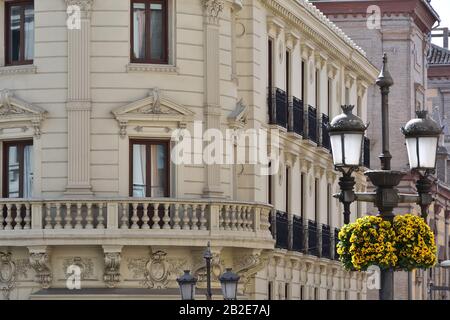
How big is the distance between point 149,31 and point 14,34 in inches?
126

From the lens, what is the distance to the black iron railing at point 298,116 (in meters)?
56.3

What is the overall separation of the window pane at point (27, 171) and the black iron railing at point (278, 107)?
27.5 feet

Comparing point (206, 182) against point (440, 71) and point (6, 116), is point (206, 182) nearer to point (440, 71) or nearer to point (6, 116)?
→ point (6, 116)

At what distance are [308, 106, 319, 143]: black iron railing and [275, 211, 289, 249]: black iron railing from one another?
428 cm

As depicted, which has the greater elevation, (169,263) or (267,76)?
(267,76)

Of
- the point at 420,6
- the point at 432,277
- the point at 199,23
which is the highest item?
the point at 420,6

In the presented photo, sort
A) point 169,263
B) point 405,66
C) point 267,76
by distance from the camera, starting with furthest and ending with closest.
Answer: point 405,66 → point 267,76 → point 169,263

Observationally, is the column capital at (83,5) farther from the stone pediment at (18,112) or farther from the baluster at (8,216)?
the baluster at (8,216)

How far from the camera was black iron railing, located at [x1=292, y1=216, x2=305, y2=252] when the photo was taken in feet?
184

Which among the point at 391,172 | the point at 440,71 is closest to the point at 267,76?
the point at 391,172

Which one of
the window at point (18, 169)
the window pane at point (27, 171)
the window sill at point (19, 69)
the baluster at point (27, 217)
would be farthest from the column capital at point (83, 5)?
the baluster at point (27, 217)

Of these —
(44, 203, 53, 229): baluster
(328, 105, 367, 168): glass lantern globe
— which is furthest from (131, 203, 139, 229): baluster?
(328, 105, 367, 168): glass lantern globe

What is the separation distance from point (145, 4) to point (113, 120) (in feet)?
9.57

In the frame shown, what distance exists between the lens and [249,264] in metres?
47.4
